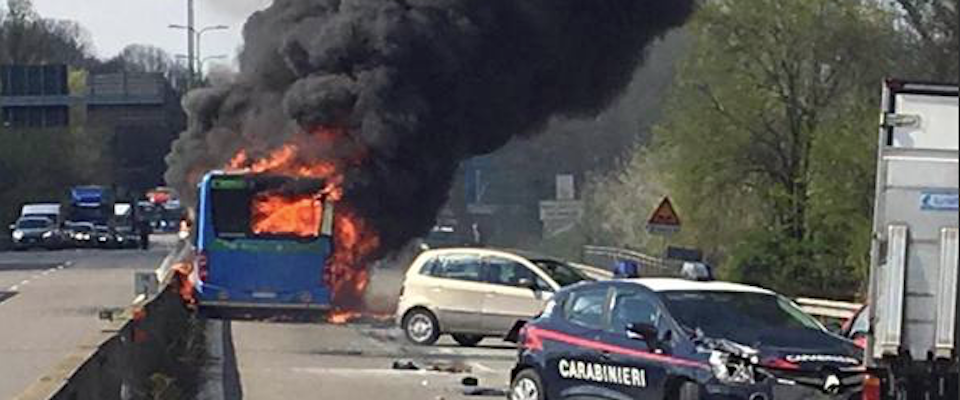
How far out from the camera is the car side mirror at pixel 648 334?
13.7 metres

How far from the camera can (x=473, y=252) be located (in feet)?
87.0

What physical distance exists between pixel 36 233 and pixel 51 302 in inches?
1474

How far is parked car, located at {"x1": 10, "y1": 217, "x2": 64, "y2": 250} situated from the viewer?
74.0 metres

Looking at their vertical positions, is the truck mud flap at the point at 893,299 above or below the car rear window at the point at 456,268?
above

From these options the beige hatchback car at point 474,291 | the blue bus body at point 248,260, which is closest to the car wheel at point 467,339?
the beige hatchback car at point 474,291

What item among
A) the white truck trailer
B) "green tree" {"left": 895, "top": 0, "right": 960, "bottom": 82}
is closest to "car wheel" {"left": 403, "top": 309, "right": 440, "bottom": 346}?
"green tree" {"left": 895, "top": 0, "right": 960, "bottom": 82}

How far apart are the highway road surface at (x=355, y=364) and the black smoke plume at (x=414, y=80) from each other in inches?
88.0

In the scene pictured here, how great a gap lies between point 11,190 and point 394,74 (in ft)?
217

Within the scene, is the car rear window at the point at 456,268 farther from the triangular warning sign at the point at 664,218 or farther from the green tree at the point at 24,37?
the green tree at the point at 24,37

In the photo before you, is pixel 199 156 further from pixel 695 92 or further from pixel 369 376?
pixel 695 92

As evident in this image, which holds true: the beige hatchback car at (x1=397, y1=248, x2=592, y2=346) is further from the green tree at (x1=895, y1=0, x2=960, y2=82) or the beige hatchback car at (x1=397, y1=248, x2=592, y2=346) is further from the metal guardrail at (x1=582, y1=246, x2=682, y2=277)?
the metal guardrail at (x1=582, y1=246, x2=682, y2=277)

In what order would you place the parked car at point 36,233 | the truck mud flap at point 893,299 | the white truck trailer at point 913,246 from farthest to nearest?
the parked car at point 36,233
the truck mud flap at point 893,299
the white truck trailer at point 913,246

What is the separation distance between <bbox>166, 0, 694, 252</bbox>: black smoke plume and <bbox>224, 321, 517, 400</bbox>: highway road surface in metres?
2.24

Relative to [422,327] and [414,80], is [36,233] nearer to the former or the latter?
[414,80]
